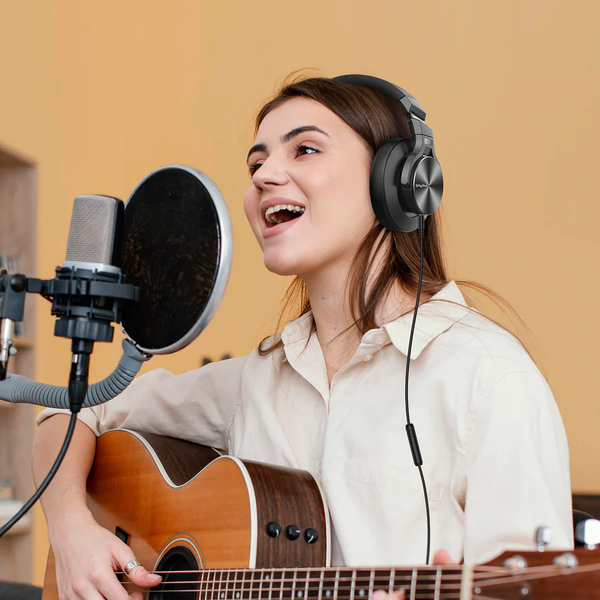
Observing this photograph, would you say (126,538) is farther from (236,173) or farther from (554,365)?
(236,173)

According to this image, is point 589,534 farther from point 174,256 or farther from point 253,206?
point 253,206

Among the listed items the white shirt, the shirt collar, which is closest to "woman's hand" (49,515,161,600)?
the white shirt

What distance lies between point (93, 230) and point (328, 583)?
457mm

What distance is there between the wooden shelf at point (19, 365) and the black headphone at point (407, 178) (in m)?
1.99

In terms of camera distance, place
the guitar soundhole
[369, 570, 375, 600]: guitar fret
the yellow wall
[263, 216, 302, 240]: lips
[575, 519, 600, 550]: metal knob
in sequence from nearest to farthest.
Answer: [575, 519, 600, 550]: metal knob
[369, 570, 375, 600]: guitar fret
the guitar soundhole
[263, 216, 302, 240]: lips
the yellow wall

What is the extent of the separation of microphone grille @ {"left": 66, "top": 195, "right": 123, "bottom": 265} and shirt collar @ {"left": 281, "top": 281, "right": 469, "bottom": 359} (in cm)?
50

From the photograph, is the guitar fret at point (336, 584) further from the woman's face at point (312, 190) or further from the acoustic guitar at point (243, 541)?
the woman's face at point (312, 190)

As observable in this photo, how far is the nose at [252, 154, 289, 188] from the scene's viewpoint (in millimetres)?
1270

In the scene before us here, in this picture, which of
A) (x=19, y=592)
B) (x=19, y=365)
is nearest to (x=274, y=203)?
(x=19, y=592)

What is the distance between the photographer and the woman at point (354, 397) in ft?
3.25

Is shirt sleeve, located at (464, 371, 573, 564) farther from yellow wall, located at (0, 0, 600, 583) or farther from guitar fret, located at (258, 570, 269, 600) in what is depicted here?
yellow wall, located at (0, 0, 600, 583)

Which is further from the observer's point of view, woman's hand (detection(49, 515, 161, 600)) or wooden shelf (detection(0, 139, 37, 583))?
wooden shelf (detection(0, 139, 37, 583))

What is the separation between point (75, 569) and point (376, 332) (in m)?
0.59

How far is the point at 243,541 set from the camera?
3.22 feet
